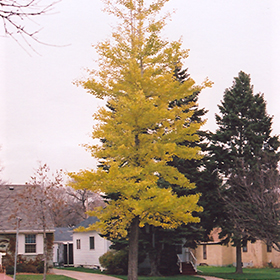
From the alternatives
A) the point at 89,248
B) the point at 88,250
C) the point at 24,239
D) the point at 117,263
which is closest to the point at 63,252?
the point at 88,250

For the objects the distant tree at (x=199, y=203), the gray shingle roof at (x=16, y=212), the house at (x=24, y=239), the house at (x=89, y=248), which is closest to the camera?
the distant tree at (x=199, y=203)

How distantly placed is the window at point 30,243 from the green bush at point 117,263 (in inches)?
203

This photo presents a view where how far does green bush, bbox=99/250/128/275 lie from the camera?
29.7m

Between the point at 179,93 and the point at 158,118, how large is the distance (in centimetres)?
199

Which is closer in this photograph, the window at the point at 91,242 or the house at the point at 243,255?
the window at the point at 91,242

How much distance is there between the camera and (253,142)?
3269 centimetres

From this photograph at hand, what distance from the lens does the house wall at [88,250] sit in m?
34.3

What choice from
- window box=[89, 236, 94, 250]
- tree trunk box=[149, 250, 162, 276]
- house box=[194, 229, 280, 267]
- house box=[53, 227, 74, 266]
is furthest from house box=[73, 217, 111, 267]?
house box=[194, 229, 280, 267]

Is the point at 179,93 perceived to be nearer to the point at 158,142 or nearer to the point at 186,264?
the point at 158,142

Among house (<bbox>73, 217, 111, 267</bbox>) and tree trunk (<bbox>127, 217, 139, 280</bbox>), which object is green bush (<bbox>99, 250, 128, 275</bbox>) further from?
tree trunk (<bbox>127, 217, 139, 280</bbox>)

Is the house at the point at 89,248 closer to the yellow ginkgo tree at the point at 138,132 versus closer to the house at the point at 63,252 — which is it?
the house at the point at 63,252

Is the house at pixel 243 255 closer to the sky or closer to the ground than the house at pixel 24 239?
closer to the ground

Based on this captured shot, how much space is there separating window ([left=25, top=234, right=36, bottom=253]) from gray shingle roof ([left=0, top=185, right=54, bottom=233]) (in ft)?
2.19

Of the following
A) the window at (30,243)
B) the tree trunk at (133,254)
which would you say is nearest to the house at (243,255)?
the window at (30,243)
